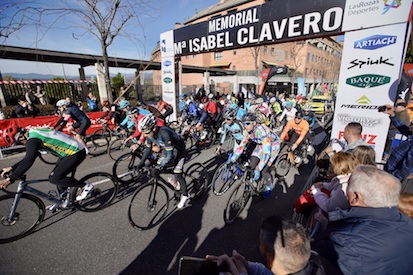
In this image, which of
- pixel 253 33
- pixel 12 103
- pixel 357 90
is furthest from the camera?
pixel 12 103

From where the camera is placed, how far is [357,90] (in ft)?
14.5

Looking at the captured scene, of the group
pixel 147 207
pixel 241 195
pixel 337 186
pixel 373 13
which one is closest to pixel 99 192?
pixel 147 207

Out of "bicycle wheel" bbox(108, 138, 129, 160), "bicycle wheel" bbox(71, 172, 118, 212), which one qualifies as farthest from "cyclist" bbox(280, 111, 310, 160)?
"bicycle wheel" bbox(108, 138, 129, 160)

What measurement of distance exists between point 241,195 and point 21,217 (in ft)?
12.7

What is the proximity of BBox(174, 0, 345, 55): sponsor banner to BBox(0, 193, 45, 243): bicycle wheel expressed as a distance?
23.6 ft

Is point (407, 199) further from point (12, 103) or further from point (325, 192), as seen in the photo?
point (12, 103)

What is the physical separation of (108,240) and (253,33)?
703 cm

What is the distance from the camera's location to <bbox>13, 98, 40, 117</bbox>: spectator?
8.15m

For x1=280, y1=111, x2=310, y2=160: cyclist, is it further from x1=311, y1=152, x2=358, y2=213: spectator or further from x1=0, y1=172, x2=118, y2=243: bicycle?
x1=0, y1=172, x2=118, y2=243: bicycle

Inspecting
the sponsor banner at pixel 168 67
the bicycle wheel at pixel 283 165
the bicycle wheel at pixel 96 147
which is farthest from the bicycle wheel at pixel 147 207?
the sponsor banner at pixel 168 67

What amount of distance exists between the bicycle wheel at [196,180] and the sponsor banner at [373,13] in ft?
16.2

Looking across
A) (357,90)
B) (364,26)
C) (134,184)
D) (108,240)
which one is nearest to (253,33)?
(364,26)

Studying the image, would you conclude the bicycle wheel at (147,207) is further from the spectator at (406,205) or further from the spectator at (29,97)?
the spectator at (29,97)

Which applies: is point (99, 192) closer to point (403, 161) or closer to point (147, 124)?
point (147, 124)
